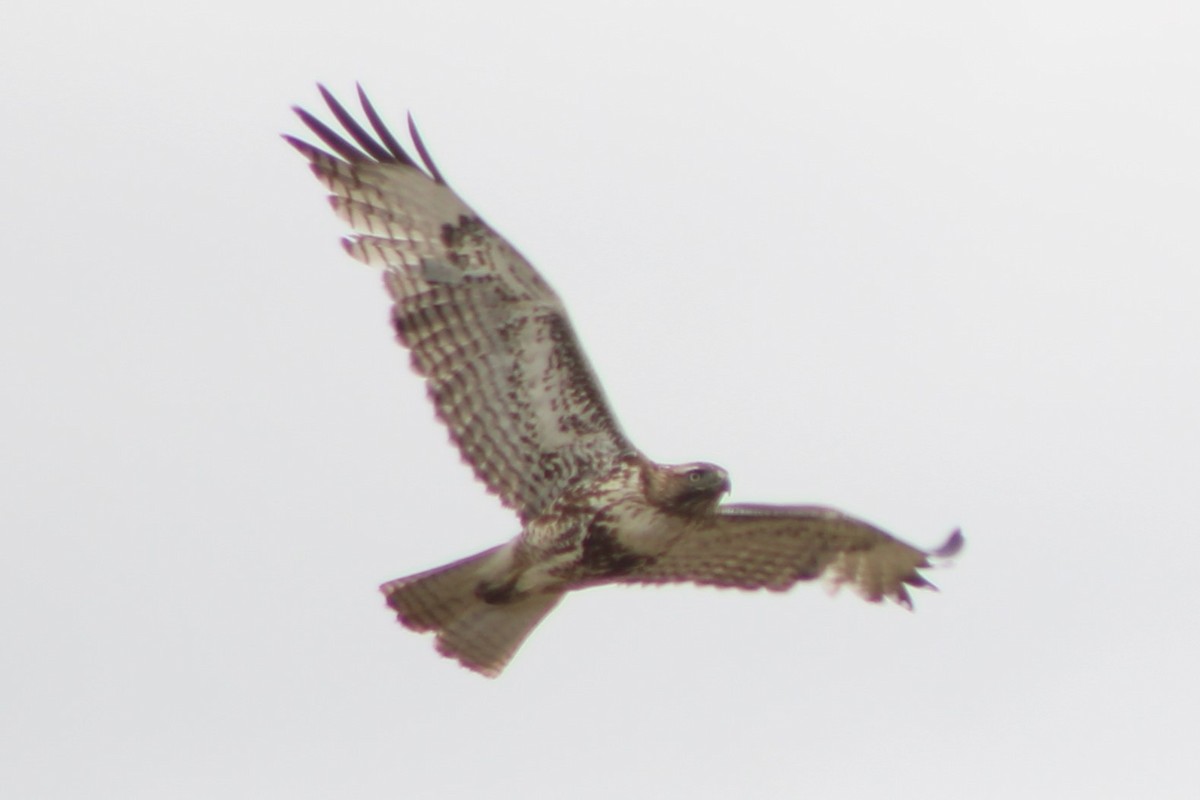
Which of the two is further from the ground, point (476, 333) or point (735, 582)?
point (476, 333)

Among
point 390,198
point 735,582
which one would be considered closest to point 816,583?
point 735,582

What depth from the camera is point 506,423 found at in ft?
35.8

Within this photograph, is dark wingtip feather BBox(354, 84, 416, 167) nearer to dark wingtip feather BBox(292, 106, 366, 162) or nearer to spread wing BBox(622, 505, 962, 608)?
dark wingtip feather BBox(292, 106, 366, 162)

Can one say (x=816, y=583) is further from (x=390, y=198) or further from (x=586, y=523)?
(x=390, y=198)

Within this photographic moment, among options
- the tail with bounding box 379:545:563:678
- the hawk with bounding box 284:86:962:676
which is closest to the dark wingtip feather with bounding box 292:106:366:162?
the hawk with bounding box 284:86:962:676

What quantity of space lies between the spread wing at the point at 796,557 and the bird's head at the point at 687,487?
421mm

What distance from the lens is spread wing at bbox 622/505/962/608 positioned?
36.7ft

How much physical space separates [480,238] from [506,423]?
2.70 ft

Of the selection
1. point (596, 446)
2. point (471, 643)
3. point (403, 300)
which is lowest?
point (471, 643)

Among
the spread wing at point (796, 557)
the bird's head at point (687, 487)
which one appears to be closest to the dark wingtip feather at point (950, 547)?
the spread wing at point (796, 557)

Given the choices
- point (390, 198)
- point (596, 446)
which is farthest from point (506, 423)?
point (390, 198)

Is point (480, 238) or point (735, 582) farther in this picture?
point (735, 582)

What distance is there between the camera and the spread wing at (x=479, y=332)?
10758mm

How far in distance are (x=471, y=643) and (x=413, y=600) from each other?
36 centimetres
